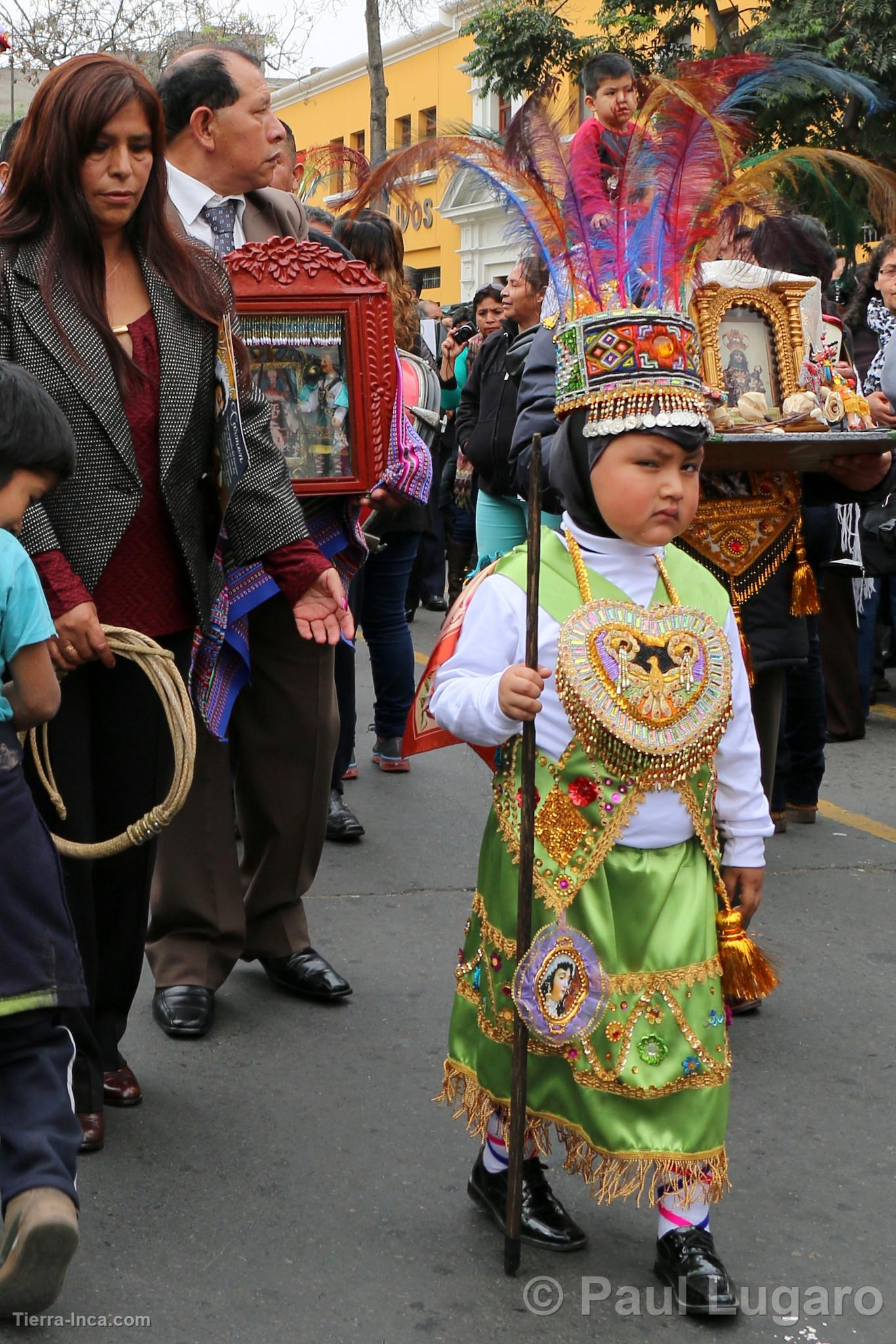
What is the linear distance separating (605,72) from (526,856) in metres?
4.20

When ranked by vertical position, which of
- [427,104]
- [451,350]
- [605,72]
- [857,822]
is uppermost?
[427,104]

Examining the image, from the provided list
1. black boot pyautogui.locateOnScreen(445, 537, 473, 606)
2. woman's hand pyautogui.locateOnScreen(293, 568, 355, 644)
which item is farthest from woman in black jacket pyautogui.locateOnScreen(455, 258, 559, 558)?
black boot pyautogui.locateOnScreen(445, 537, 473, 606)

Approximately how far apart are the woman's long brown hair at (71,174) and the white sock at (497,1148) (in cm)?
161

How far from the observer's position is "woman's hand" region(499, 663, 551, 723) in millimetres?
2604

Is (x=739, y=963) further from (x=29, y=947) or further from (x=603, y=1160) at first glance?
(x=29, y=947)

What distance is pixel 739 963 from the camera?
2.91 m

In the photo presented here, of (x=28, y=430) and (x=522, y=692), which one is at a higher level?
(x=28, y=430)

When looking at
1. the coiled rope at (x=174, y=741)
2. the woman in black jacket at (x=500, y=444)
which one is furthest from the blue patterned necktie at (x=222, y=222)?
the woman in black jacket at (x=500, y=444)

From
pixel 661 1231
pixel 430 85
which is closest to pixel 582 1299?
pixel 661 1231

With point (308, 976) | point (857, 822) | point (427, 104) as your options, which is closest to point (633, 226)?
point (308, 976)

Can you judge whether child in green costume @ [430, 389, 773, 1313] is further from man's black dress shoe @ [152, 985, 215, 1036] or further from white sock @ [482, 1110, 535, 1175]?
man's black dress shoe @ [152, 985, 215, 1036]

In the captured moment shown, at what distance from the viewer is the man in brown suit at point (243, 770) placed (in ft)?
12.7

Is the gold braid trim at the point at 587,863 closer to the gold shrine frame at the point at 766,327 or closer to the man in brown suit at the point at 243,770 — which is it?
the man in brown suit at the point at 243,770

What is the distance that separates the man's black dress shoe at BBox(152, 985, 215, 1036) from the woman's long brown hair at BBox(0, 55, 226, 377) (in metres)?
1.59
